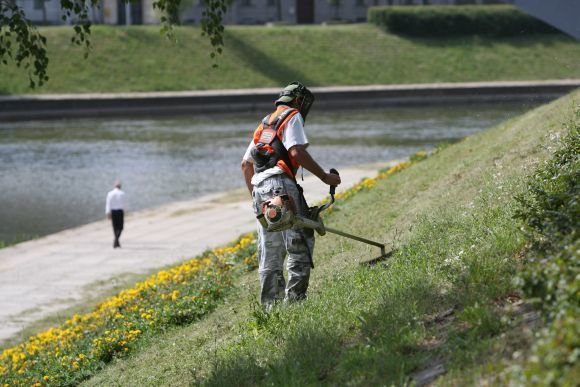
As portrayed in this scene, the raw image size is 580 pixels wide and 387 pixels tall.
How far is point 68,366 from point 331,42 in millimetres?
44384

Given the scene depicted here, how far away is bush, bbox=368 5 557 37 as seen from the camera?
54.2 m

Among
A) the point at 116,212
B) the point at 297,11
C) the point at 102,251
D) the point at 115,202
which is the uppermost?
the point at 115,202

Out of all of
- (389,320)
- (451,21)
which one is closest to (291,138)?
(389,320)

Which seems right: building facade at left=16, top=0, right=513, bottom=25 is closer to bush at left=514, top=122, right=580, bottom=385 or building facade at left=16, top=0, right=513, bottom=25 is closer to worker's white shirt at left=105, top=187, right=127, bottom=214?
worker's white shirt at left=105, top=187, right=127, bottom=214

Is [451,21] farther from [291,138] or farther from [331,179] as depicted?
[291,138]

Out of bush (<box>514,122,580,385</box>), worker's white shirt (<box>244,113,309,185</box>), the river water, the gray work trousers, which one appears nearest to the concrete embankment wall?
the river water

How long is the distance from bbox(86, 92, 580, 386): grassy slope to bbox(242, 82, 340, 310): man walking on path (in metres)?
0.27

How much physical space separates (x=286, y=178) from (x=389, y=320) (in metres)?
1.68

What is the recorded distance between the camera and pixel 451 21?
54.8 metres

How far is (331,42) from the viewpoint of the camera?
5209 centimetres

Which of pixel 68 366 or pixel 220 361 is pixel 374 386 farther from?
pixel 68 366

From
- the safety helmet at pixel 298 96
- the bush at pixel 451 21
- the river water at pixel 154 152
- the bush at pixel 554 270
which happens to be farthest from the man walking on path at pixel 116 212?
the bush at pixel 451 21

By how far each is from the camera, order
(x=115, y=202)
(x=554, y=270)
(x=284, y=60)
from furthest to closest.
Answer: (x=284, y=60), (x=115, y=202), (x=554, y=270)

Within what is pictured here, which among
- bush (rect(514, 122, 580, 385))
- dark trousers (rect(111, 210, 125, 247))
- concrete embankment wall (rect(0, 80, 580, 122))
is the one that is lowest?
concrete embankment wall (rect(0, 80, 580, 122))
